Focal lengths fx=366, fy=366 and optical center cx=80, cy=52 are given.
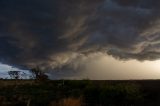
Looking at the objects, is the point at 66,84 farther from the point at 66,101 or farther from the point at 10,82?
the point at 66,101

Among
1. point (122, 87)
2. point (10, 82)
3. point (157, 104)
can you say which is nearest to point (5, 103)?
point (122, 87)

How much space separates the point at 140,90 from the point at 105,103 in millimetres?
6157

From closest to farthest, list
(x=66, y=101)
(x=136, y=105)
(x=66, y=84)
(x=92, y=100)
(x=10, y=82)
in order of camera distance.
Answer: (x=66, y=101) → (x=136, y=105) → (x=92, y=100) → (x=66, y=84) → (x=10, y=82)

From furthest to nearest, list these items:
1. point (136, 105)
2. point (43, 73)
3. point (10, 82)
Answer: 1. point (43, 73)
2. point (10, 82)
3. point (136, 105)

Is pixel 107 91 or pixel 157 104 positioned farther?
pixel 107 91

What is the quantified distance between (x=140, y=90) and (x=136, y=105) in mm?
6090

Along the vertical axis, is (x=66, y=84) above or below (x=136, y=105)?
above

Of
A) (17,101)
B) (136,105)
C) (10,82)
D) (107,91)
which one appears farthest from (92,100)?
(10,82)

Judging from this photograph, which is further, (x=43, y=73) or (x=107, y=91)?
(x=43, y=73)

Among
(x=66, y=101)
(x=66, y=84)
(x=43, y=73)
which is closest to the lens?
(x=66, y=101)

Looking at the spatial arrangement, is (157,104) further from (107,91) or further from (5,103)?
(5,103)

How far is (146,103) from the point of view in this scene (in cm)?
4012

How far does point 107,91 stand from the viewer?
142 ft

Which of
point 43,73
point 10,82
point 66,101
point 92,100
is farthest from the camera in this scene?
point 43,73
